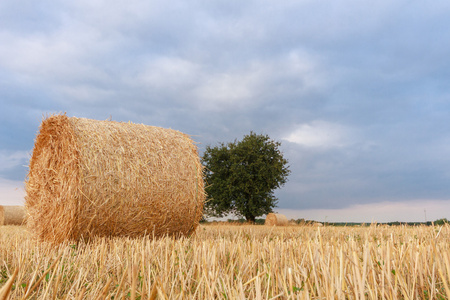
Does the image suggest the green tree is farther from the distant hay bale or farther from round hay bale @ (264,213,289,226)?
the distant hay bale

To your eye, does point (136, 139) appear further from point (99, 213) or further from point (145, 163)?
point (99, 213)

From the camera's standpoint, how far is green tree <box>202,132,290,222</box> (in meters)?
27.5

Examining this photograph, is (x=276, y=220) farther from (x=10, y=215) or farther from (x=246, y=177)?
(x=10, y=215)

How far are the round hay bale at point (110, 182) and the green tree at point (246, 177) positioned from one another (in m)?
18.5

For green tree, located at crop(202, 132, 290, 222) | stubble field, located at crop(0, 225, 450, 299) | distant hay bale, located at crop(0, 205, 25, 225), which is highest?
green tree, located at crop(202, 132, 290, 222)

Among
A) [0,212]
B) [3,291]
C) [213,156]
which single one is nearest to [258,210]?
[213,156]

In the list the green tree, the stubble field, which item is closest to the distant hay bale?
the green tree

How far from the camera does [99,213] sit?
743 centimetres

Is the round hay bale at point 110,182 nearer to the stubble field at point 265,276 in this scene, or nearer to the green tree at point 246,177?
the stubble field at point 265,276

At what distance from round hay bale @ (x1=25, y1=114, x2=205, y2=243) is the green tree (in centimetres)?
1851

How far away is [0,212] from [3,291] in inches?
865

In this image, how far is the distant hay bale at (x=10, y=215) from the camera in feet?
65.6

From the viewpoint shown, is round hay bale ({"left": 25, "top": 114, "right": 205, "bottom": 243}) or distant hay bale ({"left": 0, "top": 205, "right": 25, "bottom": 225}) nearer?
round hay bale ({"left": 25, "top": 114, "right": 205, "bottom": 243})

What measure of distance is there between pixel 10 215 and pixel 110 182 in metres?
16.0
